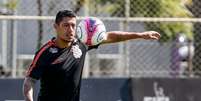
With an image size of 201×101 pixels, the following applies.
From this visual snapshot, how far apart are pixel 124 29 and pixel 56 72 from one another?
179 inches

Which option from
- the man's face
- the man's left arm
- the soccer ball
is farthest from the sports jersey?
the man's left arm

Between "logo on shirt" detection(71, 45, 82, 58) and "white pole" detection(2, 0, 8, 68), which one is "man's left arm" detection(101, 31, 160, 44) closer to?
"logo on shirt" detection(71, 45, 82, 58)

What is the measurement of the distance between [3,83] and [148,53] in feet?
11.2

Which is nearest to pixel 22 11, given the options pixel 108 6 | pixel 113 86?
pixel 108 6

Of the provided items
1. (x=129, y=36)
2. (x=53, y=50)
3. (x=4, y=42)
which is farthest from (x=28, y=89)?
(x=4, y=42)

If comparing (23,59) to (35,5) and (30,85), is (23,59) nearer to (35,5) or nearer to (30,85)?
(35,5)

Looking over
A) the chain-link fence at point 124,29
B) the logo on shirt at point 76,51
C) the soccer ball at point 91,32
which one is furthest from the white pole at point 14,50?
the logo on shirt at point 76,51

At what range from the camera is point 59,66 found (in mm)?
6328

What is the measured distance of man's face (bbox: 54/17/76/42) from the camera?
6234 mm

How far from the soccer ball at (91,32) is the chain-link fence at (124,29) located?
2375mm

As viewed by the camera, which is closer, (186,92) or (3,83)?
(3,83)

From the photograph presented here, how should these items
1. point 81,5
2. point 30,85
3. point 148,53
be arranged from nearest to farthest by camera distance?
point 30,85, point 81,5, point 148,53

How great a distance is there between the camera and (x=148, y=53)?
11.9 meters

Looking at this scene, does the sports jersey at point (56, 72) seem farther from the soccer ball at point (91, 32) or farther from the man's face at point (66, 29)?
the soccer ball at point (91, 32)
